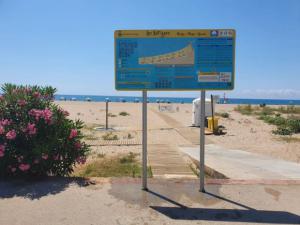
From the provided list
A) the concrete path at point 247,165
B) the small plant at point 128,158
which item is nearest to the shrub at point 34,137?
the concrete path at point 247,165

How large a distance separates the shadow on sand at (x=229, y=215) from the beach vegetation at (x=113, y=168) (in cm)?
320

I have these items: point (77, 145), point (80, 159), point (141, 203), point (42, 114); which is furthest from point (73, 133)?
point (141, 203)

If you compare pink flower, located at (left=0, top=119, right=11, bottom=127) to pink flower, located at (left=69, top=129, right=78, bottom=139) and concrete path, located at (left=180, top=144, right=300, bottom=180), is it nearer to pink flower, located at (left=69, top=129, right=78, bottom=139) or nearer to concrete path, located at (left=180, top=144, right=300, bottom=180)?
pink flower, located at (left=69, top=129, right=78, bottom=139)

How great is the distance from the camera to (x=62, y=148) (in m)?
5.64

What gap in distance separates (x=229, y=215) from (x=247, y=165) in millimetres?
Result: 4570

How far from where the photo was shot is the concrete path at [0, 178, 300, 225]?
4.10 m

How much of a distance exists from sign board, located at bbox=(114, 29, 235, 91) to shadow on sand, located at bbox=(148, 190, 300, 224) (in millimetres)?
1663

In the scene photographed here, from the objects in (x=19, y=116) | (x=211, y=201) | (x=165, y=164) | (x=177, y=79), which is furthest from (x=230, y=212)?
(x=165, y=164)

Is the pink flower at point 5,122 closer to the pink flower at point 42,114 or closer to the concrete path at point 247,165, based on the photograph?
the pink flower at point 42,114

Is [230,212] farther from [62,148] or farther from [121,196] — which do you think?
[62,148]

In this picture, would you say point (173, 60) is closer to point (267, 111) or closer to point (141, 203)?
point (141, 203)

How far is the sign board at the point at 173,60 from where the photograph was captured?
494 centimetres

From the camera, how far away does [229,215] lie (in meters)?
4.28

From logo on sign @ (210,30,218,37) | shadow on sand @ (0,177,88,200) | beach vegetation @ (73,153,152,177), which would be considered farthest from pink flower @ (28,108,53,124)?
logo on sign @ (210,30,218,37)
